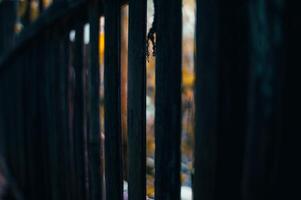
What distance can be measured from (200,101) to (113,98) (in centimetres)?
72

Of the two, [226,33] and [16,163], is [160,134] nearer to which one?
[226,33]

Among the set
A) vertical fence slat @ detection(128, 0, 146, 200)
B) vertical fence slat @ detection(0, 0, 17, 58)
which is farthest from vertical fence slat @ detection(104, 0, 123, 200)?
vertical fence slat @ detection(0, 0, 17, 58)

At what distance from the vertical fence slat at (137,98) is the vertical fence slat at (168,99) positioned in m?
0.13

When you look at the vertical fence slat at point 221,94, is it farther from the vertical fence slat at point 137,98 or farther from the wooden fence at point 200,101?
the vertical fence slat at point 137,98

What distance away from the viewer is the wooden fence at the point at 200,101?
929 mm

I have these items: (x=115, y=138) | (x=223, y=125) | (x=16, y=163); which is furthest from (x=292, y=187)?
(x=16, y=163)

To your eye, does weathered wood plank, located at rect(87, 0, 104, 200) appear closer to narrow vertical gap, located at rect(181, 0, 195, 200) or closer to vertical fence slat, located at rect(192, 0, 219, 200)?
narrow vertical gap, located at rect(181, 0, 195, 200)

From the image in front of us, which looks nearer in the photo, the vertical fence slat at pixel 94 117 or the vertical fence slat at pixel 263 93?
the vertical fence slat at pixel 263 93

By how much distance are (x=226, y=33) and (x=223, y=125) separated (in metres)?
0.25

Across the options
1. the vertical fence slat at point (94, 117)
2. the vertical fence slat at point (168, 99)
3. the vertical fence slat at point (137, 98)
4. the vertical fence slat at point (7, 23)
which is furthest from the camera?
the vertical fence slat at point (7, 23)

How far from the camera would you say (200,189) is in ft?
3.94

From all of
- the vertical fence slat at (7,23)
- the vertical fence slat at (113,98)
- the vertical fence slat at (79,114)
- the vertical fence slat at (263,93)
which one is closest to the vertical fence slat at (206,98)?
the vertical fence slat at (263,93)

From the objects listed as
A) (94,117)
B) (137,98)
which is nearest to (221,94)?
(137,98)

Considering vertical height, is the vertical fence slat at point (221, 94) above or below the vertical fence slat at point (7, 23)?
below
